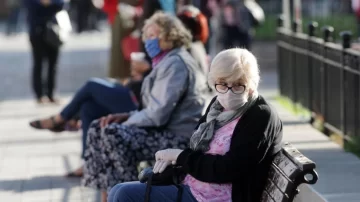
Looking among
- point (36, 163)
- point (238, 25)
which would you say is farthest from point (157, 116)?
point (238, 25)

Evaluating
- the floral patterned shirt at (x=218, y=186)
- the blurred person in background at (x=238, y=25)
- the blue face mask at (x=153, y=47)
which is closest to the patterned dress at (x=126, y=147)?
the blue face mask at (x=153, y=47)

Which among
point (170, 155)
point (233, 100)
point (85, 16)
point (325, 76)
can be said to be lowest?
point (85, 16)

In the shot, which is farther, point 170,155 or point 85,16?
point 85,16

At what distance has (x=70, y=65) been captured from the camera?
2156cm

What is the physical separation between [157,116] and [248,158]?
2201 millimetres

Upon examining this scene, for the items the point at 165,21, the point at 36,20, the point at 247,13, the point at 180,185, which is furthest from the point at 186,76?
the point at 247,13

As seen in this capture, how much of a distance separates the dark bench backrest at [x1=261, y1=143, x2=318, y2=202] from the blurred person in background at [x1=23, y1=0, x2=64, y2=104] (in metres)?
9.21

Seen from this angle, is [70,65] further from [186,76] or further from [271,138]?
[271,138]

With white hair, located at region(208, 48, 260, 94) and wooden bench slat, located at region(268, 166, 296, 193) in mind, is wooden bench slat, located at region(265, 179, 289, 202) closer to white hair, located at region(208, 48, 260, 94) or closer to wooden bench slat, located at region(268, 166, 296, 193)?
wooden bench slat, located at region(268, 166, 296, 193)

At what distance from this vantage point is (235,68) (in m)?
5.29

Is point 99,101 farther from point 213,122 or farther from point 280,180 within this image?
point 280,180

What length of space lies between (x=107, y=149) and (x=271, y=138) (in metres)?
2.35

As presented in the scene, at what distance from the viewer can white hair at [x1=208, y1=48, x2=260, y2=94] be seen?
5.29 m

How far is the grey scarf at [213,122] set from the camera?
17.6 feet
